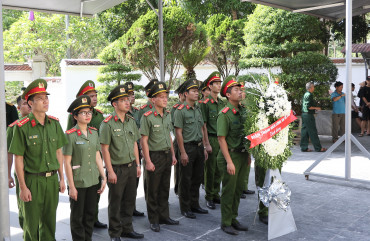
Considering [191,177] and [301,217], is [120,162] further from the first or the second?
[301,217]

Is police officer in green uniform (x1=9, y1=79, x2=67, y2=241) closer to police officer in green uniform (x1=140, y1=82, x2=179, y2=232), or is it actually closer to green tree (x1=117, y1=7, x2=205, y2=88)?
police officer in green uniform (x1=140, y1=82, x2=179, y2=232)

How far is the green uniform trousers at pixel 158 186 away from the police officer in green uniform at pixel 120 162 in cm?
38

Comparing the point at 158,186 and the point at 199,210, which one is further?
the point at 199,210

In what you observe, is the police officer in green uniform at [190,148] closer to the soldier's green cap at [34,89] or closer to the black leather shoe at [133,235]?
the black leather shoe at [133,235]

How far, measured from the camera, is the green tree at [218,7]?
68.7ft

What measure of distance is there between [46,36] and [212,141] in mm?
20060

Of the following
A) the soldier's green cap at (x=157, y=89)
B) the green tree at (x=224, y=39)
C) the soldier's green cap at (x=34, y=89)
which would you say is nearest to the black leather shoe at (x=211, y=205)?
the soldier's green cap at (x=157, y=89)

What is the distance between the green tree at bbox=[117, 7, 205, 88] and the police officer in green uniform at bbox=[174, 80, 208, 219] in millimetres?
8830

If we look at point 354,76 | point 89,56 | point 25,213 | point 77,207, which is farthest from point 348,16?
point 89,56

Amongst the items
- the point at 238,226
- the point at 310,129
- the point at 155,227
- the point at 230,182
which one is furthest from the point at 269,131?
the point at 310,129

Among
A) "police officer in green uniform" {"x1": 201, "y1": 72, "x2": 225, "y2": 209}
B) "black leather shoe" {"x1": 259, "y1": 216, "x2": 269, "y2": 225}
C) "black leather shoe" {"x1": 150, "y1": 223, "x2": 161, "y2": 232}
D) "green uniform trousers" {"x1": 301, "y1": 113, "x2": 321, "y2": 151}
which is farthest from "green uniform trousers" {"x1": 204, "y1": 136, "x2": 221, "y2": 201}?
"green uniform trousers" {"x1": 301, "y1": 113, "x2": 321, "y2": 151}

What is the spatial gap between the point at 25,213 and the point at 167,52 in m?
12.1

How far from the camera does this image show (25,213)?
3.88 metres

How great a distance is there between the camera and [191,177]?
5.77m
